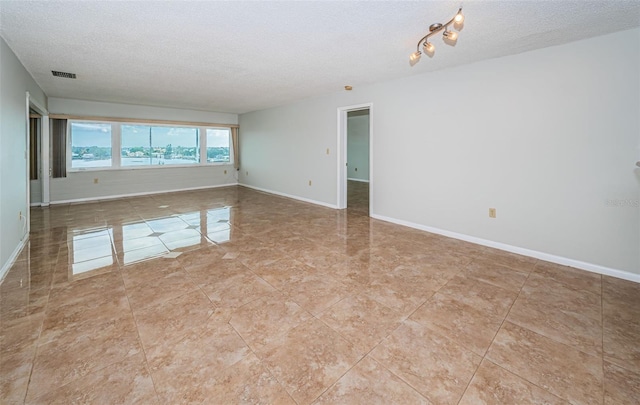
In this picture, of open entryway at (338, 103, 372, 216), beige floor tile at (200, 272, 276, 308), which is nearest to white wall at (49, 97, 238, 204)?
open entryway at (338, 103, 372, 216)

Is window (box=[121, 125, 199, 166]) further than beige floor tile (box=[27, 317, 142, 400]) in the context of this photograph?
Yes

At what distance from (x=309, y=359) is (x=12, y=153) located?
385cm

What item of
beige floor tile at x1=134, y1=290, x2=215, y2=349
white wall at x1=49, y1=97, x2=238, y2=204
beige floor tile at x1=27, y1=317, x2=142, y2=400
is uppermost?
white wall at x1=49, y1=97, x2=238, y2=204

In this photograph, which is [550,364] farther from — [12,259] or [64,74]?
[64,74]

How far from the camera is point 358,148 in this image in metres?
10.3

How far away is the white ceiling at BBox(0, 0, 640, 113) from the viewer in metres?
2.29

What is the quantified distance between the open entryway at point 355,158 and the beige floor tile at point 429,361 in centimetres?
333

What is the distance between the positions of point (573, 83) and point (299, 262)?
3.41m

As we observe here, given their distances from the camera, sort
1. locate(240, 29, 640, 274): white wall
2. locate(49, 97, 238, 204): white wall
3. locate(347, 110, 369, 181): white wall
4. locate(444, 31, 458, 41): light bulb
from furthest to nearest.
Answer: locate(347, 110, 369, 181): white wall
locate(49, 97, 238, 204): white wall
locate(240, 29, 640, 274): white wall
locate(444, 31, 458, 41): light bulb

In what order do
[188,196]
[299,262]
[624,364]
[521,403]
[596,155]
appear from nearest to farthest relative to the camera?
[521,403] → [624,364] → [596,155] → [299,262] → [188,196]

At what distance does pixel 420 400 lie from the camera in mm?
1382

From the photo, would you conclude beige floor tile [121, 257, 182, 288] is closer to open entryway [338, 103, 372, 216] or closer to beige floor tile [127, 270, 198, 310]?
beige floor tile [127, 270, 198, 310]

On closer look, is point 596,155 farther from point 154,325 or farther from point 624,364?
point 154,325

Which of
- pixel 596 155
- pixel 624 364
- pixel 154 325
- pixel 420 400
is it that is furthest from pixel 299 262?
pixel 596 155
